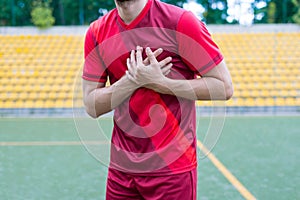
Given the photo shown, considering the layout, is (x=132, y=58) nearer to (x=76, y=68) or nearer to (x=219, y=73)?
(x=219, y=73)

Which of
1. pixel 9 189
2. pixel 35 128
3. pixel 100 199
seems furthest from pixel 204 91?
pixel 35 128

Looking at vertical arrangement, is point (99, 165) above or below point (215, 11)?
above

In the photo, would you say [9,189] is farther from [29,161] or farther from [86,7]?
[86,7]

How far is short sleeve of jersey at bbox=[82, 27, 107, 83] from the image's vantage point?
4.97 feet

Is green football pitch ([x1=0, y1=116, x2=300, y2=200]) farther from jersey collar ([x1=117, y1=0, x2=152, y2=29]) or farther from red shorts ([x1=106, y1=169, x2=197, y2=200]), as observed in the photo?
jersey collar ([x1=117, y1=0, x2=152, y2=29])

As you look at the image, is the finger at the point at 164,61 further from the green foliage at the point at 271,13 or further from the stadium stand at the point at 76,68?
the green foliage at the point at 271,13

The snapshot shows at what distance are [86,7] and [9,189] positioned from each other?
14.6 metres

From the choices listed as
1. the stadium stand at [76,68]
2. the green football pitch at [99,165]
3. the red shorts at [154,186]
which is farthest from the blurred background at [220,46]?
the red shorts at [154,186]

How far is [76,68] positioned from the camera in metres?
12.5

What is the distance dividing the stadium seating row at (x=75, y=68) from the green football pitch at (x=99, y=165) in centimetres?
235

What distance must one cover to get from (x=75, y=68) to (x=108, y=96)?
11.2 m

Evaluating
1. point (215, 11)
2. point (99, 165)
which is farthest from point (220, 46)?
point (99, 165)

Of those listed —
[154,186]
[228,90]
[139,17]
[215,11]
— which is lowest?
[215,11]

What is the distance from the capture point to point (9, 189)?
433cm
